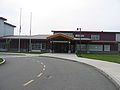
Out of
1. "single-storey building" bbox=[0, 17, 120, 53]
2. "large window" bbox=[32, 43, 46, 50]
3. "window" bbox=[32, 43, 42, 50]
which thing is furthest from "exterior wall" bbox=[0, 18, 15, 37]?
"large window" bbox=[32, 43, 46, 50]

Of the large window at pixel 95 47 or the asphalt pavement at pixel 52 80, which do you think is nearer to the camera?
the asphalt pavement at pixel 52 80

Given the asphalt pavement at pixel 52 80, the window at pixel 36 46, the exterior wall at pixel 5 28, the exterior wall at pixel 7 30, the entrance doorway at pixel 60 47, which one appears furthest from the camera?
the exterior wall at pixel 7 30

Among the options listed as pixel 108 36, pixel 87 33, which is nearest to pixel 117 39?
pixel 108 36

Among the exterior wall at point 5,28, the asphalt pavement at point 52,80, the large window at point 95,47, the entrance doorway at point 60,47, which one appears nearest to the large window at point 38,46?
the entrance doorway at point 60,47

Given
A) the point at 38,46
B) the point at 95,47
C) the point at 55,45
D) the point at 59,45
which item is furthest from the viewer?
the point at 95,47

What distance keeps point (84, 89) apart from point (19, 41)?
41375mm

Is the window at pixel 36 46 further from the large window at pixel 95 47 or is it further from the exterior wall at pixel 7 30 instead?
the large window at pixel 95 47

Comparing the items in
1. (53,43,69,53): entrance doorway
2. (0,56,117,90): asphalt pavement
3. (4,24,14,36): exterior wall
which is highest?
(4,24,14,36): exterior wall

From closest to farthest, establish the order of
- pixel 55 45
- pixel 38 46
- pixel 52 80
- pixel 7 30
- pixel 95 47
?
1. pixel 52 80
2. pixel 38 46
3. pixel 55 45
4. pixel 95 47
5. pixel 7 30

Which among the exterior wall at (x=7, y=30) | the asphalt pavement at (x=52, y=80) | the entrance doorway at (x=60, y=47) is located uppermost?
the exterior wall at (x=7, y=30)

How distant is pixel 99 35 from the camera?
53.3m

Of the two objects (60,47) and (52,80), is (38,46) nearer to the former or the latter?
(60,47)

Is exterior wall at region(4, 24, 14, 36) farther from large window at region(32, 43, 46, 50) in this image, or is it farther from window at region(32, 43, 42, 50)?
large window at region(32, 43, 46, 50)

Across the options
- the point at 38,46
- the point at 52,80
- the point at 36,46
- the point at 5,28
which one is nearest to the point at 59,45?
the point at 38,46
